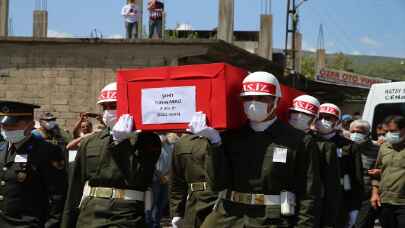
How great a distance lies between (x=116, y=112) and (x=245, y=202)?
1.42 metres

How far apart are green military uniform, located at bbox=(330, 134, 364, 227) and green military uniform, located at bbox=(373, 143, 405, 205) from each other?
2.40 feet

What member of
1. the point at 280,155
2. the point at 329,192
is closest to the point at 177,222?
the point at 329,192

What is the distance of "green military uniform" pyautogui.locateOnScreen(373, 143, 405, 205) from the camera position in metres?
10.8

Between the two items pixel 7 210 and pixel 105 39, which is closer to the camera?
pixel 7 210

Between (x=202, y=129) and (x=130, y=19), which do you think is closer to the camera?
(x=202, y=129)

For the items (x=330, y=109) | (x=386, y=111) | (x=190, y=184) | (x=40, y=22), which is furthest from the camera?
(x=40, y=22)

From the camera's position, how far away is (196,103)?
6273 millimetres

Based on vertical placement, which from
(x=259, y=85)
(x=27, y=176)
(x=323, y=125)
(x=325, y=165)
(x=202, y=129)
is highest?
(x=259, y=85)

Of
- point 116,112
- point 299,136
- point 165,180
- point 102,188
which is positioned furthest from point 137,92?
point 165,180

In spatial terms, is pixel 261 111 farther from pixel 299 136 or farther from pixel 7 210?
pixel 7 210

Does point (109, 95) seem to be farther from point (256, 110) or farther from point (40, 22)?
point (40, 22)

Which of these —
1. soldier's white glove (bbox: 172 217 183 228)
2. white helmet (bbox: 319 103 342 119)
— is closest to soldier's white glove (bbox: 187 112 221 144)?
soldier's white glove (bbox: 172 217 183 228)

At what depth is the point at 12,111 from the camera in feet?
25.2

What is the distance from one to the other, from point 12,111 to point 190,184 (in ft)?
7.21
